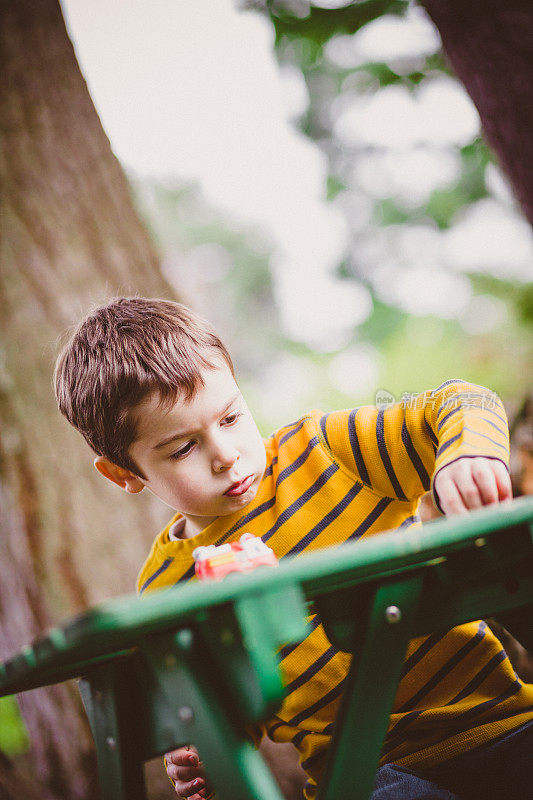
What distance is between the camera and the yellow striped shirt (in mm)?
1133

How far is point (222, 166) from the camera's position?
9742 mm

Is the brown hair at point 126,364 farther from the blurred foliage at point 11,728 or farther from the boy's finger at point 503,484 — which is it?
the blurred foliage at point 11,728

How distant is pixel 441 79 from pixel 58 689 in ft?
12.5

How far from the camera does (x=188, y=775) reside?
1212 mm

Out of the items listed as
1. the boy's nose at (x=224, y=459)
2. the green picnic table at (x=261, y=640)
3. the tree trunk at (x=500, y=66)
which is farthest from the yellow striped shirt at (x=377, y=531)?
the tree trunk at (x=500, y=66)

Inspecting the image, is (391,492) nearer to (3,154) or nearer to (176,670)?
(176,670)

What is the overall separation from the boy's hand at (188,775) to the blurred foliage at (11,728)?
1.61m

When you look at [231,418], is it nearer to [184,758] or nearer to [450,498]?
[450,498]

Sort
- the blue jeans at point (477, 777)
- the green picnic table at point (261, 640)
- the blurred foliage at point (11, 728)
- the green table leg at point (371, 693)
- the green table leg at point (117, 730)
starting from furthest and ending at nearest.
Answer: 1. the blurred foliage at point (11, 728)
2. the blue jeans at point (477, 777)
3. the green table leg at point (117, 730)
4. the green table leg at point (371, 693)
5. the green picnic table at point (261, 640)

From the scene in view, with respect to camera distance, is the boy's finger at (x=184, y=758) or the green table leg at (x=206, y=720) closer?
the green table leg at (x=206, y=720)

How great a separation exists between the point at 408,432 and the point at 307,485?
0.25m

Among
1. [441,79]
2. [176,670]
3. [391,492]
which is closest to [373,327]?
[441,79]

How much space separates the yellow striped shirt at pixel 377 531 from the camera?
3.72 ft

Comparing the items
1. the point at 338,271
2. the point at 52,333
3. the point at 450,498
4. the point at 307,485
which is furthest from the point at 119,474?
the point at 338,271
